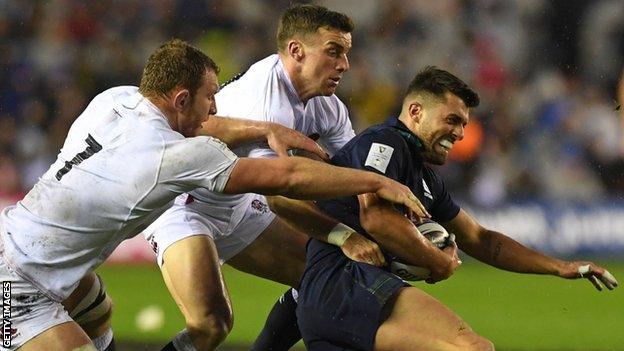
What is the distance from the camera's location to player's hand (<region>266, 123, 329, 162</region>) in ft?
19.0

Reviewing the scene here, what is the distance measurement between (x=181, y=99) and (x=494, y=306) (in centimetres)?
625

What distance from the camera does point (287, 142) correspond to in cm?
586

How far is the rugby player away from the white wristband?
82 mm

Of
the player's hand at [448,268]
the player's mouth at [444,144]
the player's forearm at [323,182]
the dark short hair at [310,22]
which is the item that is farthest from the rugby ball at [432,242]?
the dark short hair at [310,22]

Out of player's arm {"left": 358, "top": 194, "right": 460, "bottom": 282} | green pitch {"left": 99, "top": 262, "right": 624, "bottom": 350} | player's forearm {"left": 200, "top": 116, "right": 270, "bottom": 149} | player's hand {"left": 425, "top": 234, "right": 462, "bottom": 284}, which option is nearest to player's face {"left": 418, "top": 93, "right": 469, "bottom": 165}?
player's hand {"left": 425, "top": 234, "right": 462, "bottom": 284}

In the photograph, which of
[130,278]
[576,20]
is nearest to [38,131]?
[130,278]

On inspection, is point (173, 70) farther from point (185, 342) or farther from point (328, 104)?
point (328, 104)

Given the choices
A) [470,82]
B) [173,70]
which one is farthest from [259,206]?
[470,82]

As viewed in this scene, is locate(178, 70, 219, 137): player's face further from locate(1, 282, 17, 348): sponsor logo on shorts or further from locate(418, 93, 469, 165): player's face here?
locate(418, 93, 469, 165): player's face

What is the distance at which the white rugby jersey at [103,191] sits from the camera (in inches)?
183

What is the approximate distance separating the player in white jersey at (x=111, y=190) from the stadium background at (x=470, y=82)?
6.10 meters

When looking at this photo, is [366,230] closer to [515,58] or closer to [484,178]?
[484,178]

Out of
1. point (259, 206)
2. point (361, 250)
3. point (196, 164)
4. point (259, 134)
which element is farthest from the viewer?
point (259, 206)

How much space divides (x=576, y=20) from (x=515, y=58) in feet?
2.57
